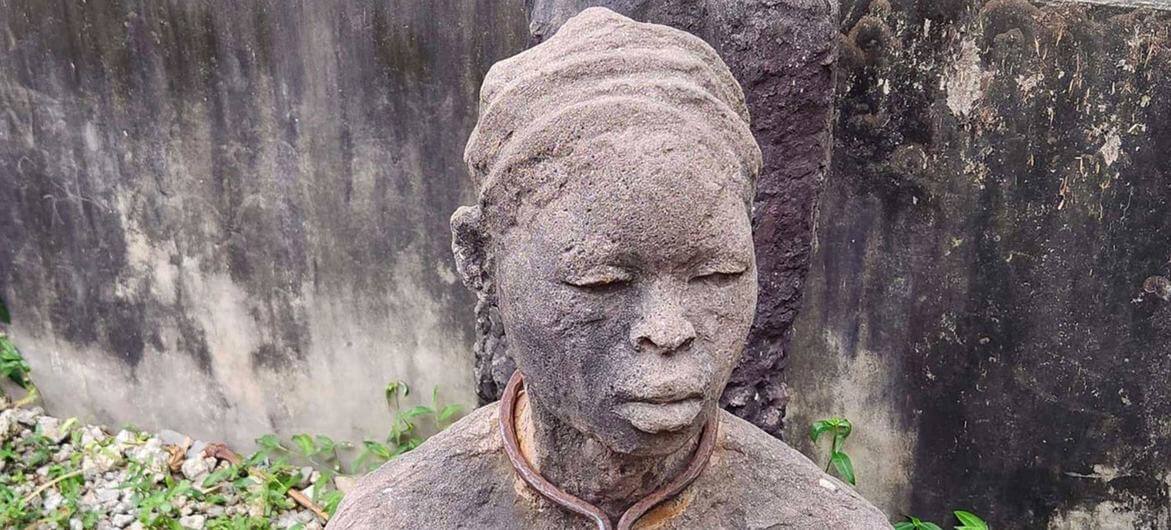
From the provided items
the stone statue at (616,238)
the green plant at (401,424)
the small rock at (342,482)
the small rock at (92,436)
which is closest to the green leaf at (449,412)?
the green plant at (401,424)

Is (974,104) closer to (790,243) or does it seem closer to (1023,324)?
(1023,324)

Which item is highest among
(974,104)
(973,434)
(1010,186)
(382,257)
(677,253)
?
(677,253)

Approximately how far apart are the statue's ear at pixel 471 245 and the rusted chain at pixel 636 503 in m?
0.18

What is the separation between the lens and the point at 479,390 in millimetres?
3004

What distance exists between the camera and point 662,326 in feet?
4.96

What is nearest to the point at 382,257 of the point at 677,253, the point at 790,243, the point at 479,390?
the point at 479,390

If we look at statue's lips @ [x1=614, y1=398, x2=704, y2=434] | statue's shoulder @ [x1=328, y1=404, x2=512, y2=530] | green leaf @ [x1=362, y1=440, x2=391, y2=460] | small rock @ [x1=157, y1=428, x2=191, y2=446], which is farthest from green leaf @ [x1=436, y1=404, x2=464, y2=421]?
statue's lips @ [x1=614, y1=398, x2=704, y2=434]

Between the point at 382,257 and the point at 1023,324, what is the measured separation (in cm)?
201

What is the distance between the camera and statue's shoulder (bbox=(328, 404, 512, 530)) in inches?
76.1

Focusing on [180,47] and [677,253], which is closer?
[677,253]

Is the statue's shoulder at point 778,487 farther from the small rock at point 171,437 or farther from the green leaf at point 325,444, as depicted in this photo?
the small rock at point 171,437

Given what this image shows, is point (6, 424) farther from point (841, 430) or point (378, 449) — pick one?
point (841, 430)

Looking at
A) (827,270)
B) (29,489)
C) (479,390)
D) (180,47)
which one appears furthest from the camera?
(29,489)

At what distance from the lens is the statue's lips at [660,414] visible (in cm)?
155
